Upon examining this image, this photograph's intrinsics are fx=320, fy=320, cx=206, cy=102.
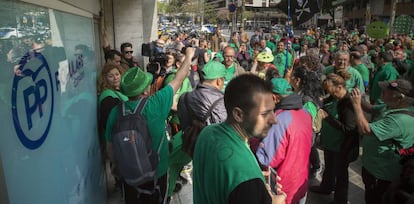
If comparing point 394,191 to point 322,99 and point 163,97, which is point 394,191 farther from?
point 163,97

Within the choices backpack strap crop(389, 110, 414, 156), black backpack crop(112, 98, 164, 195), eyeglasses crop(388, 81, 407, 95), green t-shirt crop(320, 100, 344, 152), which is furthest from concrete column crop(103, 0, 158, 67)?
backpack strap crop(389, 110, 414, 156)

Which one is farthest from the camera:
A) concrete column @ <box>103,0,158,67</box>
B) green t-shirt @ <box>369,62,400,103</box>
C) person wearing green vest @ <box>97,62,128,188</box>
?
concrete column @ <box>103,0,158,67</box>

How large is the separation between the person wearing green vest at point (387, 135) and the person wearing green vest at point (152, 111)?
1703 mm

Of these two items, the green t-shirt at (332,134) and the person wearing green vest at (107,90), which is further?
the green t-shirt at (332,134)

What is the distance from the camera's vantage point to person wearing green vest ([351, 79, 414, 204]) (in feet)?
9.00

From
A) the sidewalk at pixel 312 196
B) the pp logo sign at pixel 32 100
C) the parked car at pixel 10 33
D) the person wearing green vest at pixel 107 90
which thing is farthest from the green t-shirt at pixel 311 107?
the parked car at pixel 10 33

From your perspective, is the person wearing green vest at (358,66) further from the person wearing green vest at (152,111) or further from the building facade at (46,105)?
the building facade at (46,105)

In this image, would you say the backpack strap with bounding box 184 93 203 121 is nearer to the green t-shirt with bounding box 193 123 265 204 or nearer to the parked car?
the green t-shirt with bounding box 193 123 265 204

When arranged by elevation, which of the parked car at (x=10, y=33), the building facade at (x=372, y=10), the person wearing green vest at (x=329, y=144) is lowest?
the person wearing green vest at (x=329, y=144)

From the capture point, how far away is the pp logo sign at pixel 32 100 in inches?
58.2

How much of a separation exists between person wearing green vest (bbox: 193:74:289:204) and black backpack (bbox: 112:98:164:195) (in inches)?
37.8

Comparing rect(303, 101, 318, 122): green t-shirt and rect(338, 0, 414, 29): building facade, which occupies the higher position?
rect(338, 0, 414, 29): building facade

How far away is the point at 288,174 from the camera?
8.53 ft

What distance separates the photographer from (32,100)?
165 centimetres
